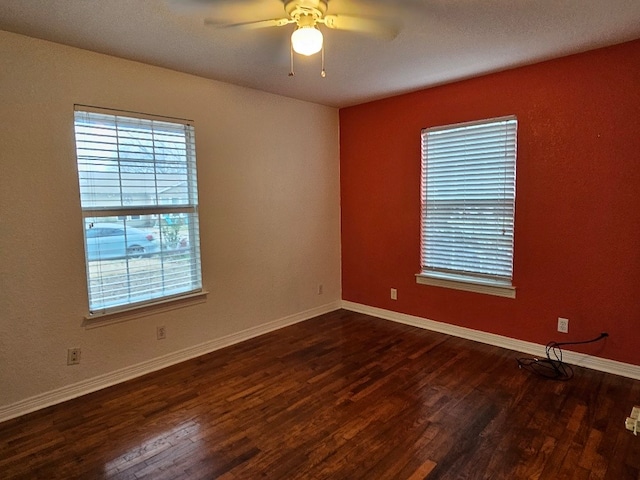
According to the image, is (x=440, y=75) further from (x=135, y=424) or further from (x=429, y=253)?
(x=135, y=424)

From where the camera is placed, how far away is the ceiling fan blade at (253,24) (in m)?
2.13

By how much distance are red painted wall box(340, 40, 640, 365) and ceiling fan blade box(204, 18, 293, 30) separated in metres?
2.05

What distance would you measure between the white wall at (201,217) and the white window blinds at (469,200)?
1.25 meters

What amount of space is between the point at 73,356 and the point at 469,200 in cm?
348

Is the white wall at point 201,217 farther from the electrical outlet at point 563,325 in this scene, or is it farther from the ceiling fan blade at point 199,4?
the electrical outlet at point 563,325

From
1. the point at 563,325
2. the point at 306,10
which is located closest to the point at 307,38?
the point at 306,10

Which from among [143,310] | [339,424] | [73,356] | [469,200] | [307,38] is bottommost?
[339,424]

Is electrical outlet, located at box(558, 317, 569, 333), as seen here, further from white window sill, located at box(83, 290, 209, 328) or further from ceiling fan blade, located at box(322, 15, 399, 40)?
white window sill, located at box(83, 290, 209, 328)

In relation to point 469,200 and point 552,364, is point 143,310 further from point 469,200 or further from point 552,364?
point 552,364

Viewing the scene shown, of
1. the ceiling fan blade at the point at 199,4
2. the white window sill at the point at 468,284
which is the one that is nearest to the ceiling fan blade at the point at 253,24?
the ceiling fan blade at the point at 199,4

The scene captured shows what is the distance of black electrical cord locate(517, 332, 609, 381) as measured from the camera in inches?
113

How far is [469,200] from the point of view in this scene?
140 inches

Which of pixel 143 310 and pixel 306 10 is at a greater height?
pixel 306 10

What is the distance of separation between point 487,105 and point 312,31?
81.6 inches
